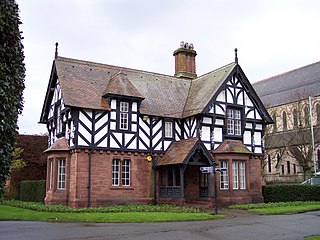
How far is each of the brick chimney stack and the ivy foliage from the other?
26535 mm

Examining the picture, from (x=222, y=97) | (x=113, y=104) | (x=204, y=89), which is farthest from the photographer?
(x=204, y=89)

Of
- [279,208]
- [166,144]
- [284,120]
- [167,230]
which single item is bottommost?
[167,230]

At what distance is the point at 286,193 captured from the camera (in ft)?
101

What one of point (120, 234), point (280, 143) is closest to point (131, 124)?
point (120, 234)

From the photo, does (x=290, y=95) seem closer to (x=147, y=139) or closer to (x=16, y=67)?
(x=147, y=139)

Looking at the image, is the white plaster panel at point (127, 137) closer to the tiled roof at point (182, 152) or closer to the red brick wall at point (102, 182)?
the red brick wall at point (102, 182)

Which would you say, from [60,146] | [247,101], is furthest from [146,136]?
[247,101]

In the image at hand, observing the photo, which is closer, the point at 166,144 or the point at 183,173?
the point at 183,173

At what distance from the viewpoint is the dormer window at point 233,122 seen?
3034 centimetres

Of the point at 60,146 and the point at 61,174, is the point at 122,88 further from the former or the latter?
the point at 61,174

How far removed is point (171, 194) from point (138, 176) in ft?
8.34

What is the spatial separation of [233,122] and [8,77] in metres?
23.1

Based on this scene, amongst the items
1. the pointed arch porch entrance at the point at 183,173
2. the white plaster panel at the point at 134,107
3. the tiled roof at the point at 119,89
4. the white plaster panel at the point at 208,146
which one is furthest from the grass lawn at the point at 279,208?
the white plaster panel at the point at 134,107

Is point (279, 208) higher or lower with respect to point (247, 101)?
lower
